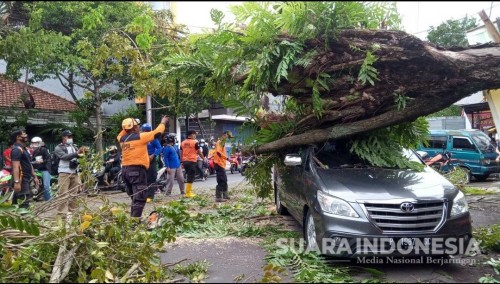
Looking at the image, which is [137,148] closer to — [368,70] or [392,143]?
[368,70]

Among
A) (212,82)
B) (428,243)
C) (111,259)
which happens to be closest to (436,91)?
(428,243)

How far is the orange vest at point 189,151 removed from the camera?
37.8 ft

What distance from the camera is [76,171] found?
8.46 meters

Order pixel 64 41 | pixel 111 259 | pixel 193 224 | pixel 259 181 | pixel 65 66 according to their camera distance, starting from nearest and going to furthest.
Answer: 1. pixel 111 259
2. pixel 193 224
3. pixel 259 181
4. pixel 64 41
5. pixel 65 66

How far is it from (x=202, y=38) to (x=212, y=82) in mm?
652

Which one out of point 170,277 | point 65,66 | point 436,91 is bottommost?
point 170,277

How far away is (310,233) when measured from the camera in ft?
17.5

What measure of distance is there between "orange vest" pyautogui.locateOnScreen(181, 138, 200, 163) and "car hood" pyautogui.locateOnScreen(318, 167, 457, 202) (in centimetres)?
645

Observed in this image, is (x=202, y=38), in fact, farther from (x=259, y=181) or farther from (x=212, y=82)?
(x=259, y=181)

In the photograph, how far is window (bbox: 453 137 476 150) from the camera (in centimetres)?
1466

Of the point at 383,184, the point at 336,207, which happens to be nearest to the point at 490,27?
the point at 383,184

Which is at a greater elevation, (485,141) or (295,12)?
(295,12)

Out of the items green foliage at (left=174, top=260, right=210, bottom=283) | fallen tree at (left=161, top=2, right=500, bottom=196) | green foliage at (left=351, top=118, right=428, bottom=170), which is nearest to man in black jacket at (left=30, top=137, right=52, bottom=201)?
fallen tree at (left=161, top=2, right=500, bottom=196)

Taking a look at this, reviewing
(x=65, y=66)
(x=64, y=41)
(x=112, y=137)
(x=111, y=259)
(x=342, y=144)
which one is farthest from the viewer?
(x=112, y=137)
